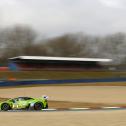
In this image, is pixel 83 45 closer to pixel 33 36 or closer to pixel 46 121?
pixel 33 36

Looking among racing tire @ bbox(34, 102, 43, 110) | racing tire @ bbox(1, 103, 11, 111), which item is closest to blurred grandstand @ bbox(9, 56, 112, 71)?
racing tire @ bbox(1, 103, 11, 111)

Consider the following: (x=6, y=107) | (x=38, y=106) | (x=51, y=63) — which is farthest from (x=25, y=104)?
(x=51, y=63)

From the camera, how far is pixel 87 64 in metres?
79.2

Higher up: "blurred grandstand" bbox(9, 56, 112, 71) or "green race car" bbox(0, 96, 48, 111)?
"blurred grandstand" bbox(9, 56, 112, 71)

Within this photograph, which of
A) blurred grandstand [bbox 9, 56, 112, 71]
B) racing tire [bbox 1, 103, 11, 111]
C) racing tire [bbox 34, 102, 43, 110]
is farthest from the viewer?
blurred grandstand [bbox 9, 56, 112, 71]

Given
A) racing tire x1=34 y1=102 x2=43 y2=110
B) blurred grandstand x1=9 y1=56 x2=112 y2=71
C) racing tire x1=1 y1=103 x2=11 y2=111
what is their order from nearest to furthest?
racing tire x1=34 y1=102 x2=43 y2=110
racing tire x1=1 y1=103 x2=11 y2=111
blurred grandstand x1=9 y1=56 x2=112 y2=71

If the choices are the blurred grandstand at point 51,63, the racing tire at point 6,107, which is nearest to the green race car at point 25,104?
the racing tire at point 6,107

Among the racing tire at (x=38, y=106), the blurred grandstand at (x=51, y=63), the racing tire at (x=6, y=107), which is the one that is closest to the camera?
the racing tire at (x=38, y=106)

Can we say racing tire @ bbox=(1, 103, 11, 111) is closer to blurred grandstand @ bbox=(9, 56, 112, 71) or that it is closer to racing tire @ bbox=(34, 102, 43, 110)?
racing tire @ bbox=(34, 102, 43, 110)

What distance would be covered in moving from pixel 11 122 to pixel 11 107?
5383mm

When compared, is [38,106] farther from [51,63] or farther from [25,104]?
[51,63]

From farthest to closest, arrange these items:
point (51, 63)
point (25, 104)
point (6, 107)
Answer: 1. point (51, 63)
2. point (6, 107)
3. point (25, 104)

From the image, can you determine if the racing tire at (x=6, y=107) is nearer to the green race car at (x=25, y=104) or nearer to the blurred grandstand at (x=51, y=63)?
the green race car at (x=25, y=104)

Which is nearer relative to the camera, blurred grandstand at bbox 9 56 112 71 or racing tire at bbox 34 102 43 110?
racing tire at bbox 34 102 43 110
